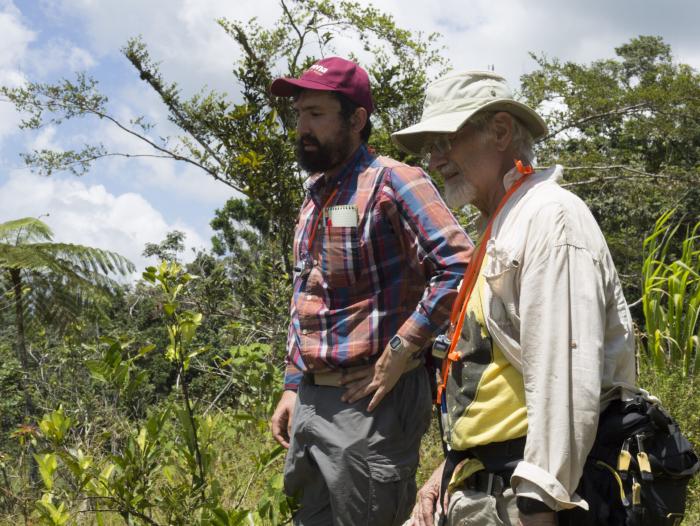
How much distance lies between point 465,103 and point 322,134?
0.92 meters

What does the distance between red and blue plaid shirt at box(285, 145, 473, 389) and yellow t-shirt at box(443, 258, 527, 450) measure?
592 millimetres

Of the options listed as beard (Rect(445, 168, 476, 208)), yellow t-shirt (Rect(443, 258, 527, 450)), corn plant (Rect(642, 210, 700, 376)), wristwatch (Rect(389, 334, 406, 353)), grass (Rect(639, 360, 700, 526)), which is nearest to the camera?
yellow t-shirt (Rect(443, 258, 527, 450))

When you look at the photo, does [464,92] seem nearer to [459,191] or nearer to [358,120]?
[459,191]

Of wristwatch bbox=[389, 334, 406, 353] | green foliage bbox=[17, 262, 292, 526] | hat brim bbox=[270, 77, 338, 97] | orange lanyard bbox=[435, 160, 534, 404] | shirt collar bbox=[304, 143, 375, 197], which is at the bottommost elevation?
green foliage bbox=[17, 262, 292, 526]

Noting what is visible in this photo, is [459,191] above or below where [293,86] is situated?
below

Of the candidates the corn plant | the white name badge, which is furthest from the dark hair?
the corn plant

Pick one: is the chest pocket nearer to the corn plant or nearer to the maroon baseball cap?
the maroon baseball cap

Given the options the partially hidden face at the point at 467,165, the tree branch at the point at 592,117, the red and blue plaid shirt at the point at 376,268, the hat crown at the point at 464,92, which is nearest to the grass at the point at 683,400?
the red and blue plaid shirt at the point at 376,268

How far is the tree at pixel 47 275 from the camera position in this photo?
929 cm

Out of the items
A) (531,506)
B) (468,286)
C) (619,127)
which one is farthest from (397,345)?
(619,127)

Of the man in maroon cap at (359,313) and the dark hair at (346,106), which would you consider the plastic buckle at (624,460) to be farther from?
the dark hair at (346,106)

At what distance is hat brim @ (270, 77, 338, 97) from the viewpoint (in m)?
2.58

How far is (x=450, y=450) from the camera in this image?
1774 millimetres

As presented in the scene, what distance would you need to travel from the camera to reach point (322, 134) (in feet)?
8.62
